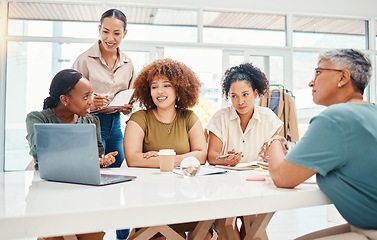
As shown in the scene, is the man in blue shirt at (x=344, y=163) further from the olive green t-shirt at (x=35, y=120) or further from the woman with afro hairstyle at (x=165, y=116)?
the olive green t-shirt at (x=35, y=120)

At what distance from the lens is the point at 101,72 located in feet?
7.64

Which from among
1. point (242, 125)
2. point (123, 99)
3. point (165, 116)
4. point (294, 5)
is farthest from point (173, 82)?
point (294, 5)

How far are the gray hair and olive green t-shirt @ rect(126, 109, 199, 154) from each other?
2.99 feet

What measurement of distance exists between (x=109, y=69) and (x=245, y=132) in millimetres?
1039

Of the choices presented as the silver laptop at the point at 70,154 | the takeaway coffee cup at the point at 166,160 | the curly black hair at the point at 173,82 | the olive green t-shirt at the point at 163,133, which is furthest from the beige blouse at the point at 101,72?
the silver laptop at the point at 70,154

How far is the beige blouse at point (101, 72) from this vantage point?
230 cm

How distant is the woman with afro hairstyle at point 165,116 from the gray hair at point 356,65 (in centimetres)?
86

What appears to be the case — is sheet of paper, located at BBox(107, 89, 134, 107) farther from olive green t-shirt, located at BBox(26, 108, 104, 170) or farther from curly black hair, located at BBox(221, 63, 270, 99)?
curly black hair, located at BBox(221, 63, 270, 99)

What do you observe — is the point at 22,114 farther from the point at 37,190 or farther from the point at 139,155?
the point at 37,190

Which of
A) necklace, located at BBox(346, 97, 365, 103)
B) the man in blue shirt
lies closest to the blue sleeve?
the man in blue shirt

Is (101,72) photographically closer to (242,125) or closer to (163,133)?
(163,133)

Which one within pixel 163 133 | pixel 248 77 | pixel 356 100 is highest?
pixel 248 77

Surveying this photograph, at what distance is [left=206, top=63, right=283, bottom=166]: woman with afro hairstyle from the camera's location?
79.7 inches

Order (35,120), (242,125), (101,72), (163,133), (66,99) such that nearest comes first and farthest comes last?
(35,120) < (66,99) < (163,133) < (242,125) < (101,72)
